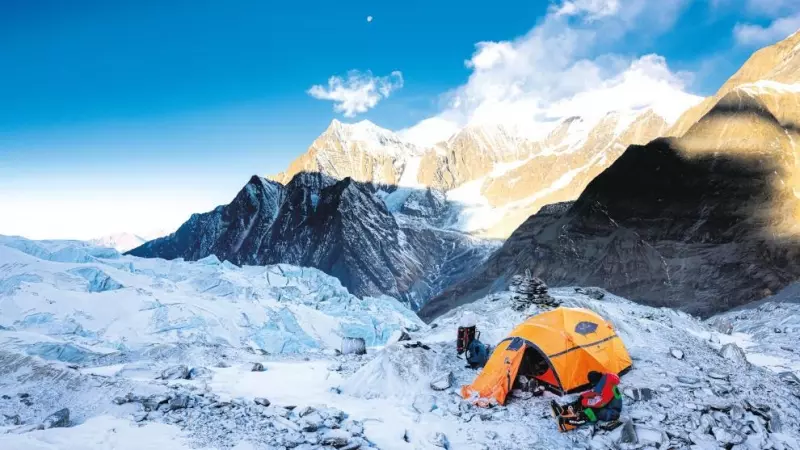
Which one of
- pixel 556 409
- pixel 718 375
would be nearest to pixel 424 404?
pixel 556 409

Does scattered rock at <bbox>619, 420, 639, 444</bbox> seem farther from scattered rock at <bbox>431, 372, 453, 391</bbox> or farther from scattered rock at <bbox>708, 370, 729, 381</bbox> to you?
scattered rock at <bbox>431, 372, 453, 391</bbox>

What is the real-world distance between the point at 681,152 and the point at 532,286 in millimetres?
125606

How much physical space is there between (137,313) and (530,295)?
4528 cm

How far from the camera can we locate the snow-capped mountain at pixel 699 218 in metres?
93.5

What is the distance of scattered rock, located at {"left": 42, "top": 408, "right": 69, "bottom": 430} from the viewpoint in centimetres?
1086

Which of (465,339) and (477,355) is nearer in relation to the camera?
(477,355)

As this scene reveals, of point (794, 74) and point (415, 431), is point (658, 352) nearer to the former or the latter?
point (415, 431)

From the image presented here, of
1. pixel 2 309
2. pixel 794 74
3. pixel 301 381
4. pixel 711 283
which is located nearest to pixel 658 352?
pixel 301 381

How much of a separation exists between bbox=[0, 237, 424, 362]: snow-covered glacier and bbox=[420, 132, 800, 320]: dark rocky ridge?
6517 centimetres

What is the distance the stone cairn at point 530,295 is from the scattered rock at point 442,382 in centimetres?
852

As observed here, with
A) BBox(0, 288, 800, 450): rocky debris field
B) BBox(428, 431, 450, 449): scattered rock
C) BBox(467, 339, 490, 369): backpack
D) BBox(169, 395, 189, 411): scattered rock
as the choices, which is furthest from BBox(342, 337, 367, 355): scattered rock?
BBox(428, 431, 450, 449): scattered rock

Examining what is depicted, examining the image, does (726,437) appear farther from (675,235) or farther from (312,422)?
(675,235)

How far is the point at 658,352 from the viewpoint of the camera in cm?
1722

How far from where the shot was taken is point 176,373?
60.7ft
